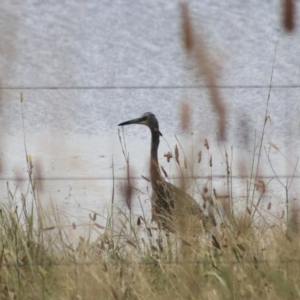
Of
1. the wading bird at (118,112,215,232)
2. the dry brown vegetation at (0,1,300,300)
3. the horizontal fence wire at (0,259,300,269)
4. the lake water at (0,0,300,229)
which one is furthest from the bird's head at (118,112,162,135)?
the horizontal fence wire at (0,259,300,269)

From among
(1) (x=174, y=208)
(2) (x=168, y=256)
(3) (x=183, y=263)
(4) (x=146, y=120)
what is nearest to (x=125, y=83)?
(4) (x=146, y=120)

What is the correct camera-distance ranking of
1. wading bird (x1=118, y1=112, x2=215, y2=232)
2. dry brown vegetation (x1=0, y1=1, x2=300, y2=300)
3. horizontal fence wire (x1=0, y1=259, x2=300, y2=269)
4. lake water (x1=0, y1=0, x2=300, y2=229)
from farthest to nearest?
lake water (x1=0, y1=0, x2=300, y2=229) < wading bird (x1=118, y1=112, x2=215, y2=232) < horizontal fence wire (x1=0, y1=259, x2=300, y2=269) < dry brown vegetation (x1=0, y1=1, x2=300, y2=300)

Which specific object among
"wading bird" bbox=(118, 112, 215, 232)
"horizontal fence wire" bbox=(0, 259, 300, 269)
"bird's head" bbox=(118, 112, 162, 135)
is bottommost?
"horizontal fence wire" bbox=(0, 259, 300, 269)

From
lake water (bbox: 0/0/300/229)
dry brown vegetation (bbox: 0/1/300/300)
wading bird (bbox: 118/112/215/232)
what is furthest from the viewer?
lake water (bbox: 0/0/300/229)

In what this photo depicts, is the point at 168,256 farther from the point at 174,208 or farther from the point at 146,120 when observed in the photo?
the point at 146,120

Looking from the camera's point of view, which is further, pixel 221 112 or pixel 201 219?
pixel 201 219

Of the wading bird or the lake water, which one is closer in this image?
the wading bird

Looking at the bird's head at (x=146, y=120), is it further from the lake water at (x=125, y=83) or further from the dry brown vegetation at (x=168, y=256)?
the dry brown vegetation at (x=168, y=256)

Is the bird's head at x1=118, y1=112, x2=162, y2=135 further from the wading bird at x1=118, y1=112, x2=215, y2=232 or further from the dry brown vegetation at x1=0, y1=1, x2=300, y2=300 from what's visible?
the dry brown vegetation at x1=0, y1=1, x2=300, y2=300

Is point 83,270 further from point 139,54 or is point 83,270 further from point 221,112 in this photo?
point 139,54

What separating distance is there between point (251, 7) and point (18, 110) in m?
1.52

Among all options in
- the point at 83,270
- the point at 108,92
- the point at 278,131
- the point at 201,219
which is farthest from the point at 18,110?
the point at 83,270

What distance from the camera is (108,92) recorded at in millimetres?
5977

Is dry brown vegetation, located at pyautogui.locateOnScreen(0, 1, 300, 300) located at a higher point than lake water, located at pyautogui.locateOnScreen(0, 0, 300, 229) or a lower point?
lower
